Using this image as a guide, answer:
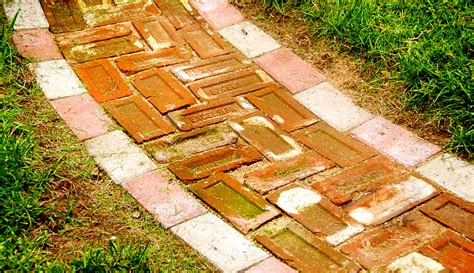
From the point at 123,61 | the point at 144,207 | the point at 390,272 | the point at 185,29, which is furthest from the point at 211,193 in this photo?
the point at 185,29

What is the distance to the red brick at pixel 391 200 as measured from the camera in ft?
9.32

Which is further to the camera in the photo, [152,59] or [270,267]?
[152,59]

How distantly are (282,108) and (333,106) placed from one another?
0.28m

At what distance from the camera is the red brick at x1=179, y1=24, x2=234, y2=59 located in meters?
3.77

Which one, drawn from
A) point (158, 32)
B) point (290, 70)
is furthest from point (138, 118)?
point (290, 70)

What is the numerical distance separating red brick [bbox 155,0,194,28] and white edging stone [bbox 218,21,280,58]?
0.77 feet

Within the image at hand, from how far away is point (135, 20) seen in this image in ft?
12.9

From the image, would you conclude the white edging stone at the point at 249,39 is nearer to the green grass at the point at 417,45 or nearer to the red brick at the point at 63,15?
the green grass at the point at 417,45

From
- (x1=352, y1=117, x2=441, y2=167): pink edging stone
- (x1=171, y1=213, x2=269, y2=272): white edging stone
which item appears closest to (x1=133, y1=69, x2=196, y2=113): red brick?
(x1=171, y1=213, x2=269, y2=272): white edging stone

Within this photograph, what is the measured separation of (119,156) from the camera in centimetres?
297

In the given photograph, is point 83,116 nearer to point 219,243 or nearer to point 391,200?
point 219,243

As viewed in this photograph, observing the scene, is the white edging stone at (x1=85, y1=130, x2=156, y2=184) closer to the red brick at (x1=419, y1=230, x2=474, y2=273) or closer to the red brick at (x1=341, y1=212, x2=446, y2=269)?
the red brick at (x1=341, y1=212, x2=446, y2=269)

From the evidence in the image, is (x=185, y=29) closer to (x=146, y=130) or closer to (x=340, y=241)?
(x=146, y=130)

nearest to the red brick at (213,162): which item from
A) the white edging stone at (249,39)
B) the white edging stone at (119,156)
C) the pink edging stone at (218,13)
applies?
the white edging stone at (119,156)
